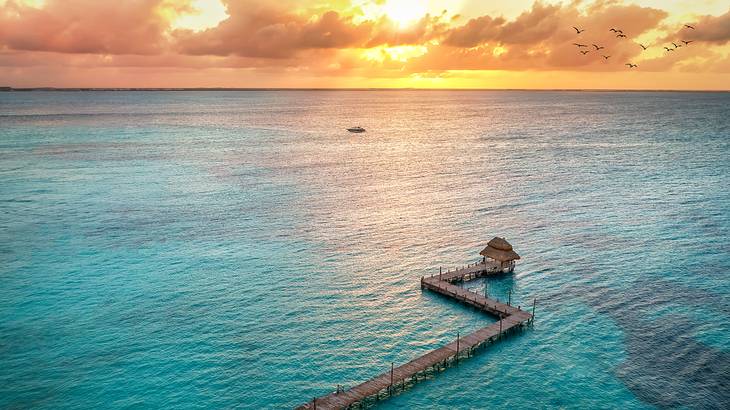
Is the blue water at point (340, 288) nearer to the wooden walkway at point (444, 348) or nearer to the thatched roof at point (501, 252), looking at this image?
the wooden walkway at point (444, 348)

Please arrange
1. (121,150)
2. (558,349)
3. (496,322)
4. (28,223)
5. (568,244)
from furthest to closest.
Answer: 1. (121,150)
2. (28,223)
3. (568,244)
4. (496,322)
5. (558,349)

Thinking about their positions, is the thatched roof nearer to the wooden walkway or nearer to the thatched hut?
the thatched hut

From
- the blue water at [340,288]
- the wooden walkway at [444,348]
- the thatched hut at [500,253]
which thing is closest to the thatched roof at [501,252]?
the thatched hut at [500,253]

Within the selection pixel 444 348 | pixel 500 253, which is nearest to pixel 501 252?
pixel 500 253

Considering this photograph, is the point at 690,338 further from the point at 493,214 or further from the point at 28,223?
the point at 28,223

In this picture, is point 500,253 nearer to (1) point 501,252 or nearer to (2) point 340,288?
(1) point 501,252

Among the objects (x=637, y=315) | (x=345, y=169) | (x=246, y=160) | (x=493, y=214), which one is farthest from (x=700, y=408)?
(x=246, y=160)
